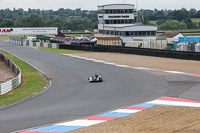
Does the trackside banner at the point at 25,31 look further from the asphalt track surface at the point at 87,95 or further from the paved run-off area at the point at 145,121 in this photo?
the paved run-off area at the point at 145,121

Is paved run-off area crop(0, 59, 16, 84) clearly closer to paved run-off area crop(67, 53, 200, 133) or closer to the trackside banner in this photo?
paved run-off area crop(67, 53, 200, 133)

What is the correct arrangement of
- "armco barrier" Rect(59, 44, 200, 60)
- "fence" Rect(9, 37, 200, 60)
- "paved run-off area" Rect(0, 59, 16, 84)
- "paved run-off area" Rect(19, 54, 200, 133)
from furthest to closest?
"fence" Rect(9, 37, 200, 60) < "armco barrier" Rect(59, 44, 200, 60) < "paved run-off area" Rect(0, 59, 16, 84) < "paved run-off area" Rect(19, 54, 200, 133)

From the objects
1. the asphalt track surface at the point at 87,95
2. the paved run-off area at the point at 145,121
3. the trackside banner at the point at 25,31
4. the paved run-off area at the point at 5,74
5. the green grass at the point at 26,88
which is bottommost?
the paved run-off area at the point at 5,74

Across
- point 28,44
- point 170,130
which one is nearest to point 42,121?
point 170,130

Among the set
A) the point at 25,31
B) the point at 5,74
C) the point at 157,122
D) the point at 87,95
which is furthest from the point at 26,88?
the point at 25,31

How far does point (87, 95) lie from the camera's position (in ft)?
72.4

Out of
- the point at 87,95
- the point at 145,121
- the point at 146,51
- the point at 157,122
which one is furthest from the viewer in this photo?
the point at 146,51

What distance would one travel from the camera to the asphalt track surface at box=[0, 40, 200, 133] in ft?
54.5

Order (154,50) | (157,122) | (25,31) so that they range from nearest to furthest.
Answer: (157,122) → (154,50) → (25,31)

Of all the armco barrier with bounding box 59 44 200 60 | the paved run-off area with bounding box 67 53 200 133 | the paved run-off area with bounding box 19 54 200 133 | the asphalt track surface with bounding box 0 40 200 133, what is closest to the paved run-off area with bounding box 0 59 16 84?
the asphalt track surface with bounding box 0 40 200 133

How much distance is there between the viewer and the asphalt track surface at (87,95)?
1662 centimetres

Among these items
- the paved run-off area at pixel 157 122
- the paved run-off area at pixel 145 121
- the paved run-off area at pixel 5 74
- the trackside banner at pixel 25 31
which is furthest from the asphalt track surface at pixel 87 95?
the trackside banner at pixel 25 31

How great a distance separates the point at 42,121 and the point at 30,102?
5005 mm

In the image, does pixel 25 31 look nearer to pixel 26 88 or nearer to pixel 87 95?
pixel 26 88
